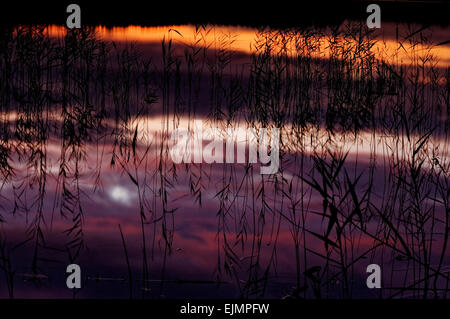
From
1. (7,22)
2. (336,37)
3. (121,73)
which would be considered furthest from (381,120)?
(7,22)

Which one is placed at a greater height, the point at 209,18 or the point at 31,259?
the point at 209,18

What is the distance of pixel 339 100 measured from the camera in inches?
133

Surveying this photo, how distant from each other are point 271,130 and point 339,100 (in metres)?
0.48

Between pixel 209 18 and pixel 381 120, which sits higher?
pixel 209 18

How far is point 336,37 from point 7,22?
2203 millimetres

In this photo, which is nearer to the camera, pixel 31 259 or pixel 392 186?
pixel 31 259

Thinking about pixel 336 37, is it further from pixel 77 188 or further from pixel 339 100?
pixel 77 188

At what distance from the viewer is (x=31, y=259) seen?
9.23 feet

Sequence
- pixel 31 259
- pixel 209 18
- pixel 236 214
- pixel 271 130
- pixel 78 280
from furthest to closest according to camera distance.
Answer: pixel 209 18 → pixel 271 130 → pixel 236 214 → pixel 31 259 → pixel 78 280

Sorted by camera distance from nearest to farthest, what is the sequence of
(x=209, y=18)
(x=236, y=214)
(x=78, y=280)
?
(x=78, y=280)
(x=236, y=214)
(x=209, y=18)

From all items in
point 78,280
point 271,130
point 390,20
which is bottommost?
point 78,280
